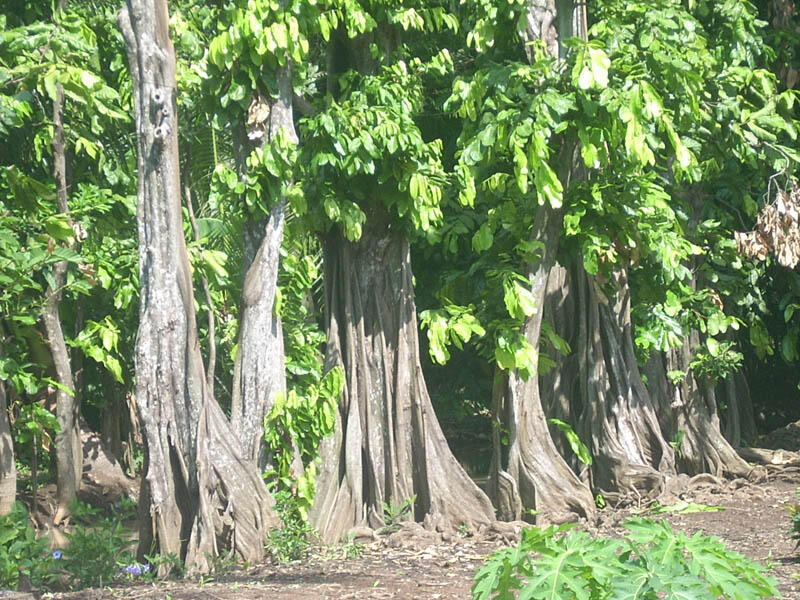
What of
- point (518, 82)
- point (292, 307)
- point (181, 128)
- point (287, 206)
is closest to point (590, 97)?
point (518, 82)

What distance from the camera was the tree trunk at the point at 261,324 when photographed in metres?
7.61

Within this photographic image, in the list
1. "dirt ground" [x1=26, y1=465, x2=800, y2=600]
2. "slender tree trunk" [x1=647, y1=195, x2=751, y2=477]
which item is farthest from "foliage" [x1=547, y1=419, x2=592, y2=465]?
"slender tree trunk" [x1=647, y1=195, x2=751, y2=477]

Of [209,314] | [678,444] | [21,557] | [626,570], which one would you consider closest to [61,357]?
[209,314]

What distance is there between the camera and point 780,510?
8836 millimetres

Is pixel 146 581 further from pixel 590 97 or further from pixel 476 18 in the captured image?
pixel 476 18

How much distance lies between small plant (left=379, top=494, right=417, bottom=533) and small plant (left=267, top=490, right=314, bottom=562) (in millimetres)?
706

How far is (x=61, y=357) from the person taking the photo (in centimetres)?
923

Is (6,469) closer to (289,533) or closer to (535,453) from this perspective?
(289,533)

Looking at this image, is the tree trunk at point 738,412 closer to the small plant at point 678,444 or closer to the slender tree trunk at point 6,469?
the small plant at point 678,444

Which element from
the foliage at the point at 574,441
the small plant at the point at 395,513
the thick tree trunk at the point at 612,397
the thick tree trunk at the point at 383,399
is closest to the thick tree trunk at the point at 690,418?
the thick tree trunk at the point at 612,397

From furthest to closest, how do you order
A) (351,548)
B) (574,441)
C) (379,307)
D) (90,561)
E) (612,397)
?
(612,397) < (574,441) < (379,307) < (351,548) < (90,561)

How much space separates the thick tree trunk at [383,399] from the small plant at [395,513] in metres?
0.04

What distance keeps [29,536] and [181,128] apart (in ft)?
14.8

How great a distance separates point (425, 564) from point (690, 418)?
4008mm
